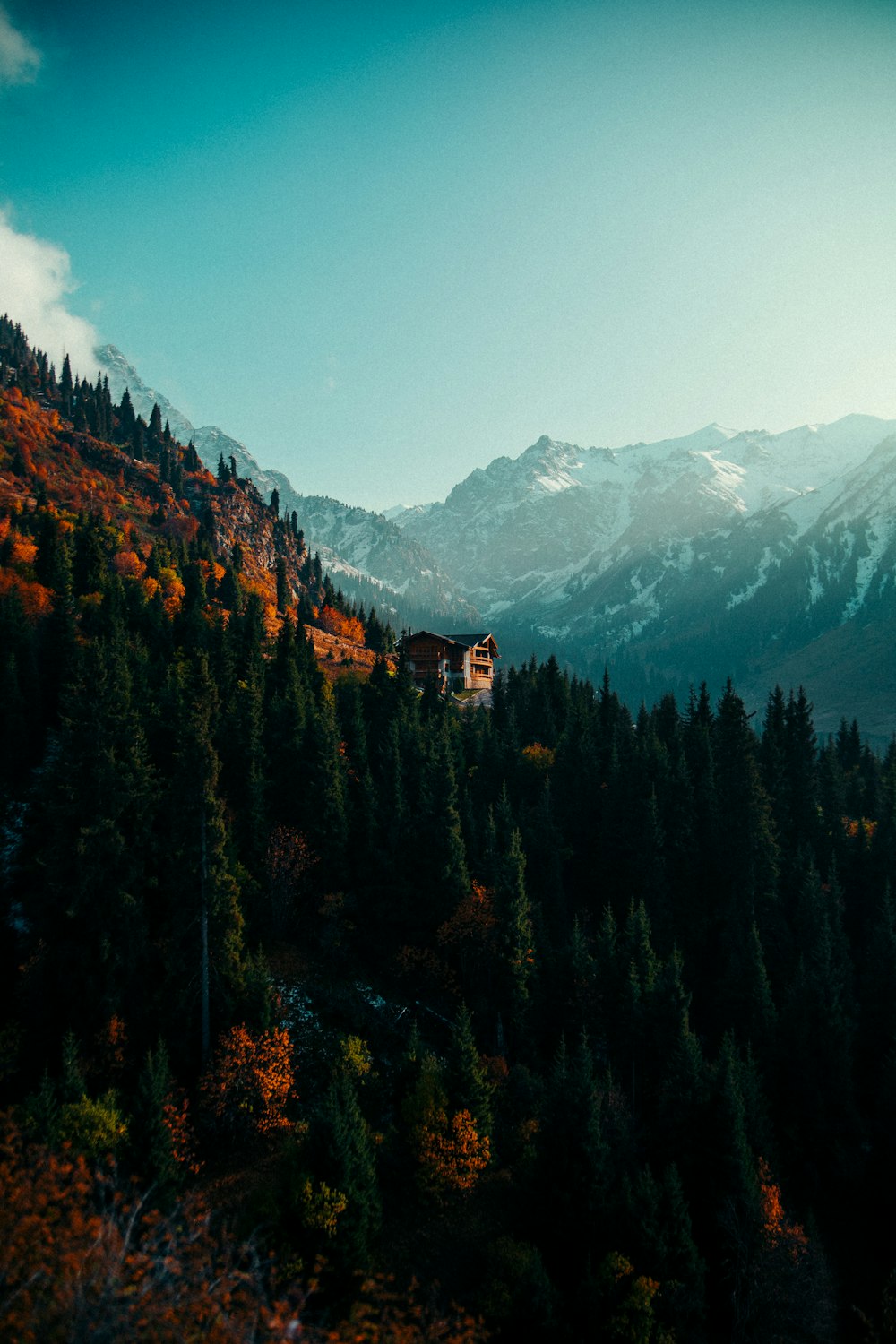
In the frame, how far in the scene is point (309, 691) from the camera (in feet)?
260

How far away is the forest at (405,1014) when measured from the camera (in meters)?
34.0

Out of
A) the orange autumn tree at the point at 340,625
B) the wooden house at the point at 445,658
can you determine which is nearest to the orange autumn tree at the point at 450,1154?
the wooden house at the point at 445,658

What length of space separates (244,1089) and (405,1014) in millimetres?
15737

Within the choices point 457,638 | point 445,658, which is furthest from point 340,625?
point 445,658

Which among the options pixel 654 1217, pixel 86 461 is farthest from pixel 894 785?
pixel 86 461

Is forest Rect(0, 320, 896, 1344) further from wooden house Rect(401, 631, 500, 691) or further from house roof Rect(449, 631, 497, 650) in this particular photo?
house roof Rect(449, 631, 497, 650)

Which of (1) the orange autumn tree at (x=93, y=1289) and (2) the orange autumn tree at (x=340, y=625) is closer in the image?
(1) the orange autumn tree at (x=93, y=1289)

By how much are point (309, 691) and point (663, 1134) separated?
5226 cm

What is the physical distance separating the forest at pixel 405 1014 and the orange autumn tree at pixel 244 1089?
0.22 meters

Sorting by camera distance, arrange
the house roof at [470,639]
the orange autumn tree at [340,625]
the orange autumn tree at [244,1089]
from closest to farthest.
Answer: the orange autumn tree at [244,1089]
the house roof at [470,639]
the orange autumn tree at [340,625]

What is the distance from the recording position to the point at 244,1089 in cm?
4203

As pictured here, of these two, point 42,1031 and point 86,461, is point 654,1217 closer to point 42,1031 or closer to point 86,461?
point 42,1031

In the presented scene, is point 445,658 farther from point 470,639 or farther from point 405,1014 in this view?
point 405,1014

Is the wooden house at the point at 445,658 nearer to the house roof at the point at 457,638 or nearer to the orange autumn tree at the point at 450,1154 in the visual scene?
the house roof at the point at 457,638
